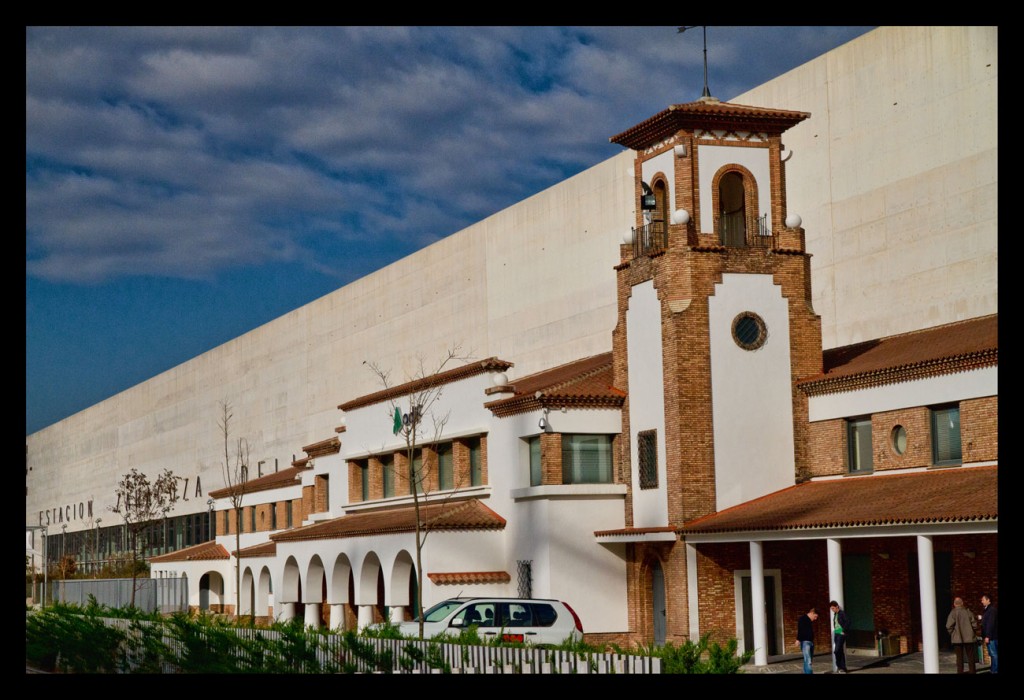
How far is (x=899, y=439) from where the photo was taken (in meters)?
33.6

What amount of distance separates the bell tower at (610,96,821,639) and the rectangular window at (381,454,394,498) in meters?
12.0

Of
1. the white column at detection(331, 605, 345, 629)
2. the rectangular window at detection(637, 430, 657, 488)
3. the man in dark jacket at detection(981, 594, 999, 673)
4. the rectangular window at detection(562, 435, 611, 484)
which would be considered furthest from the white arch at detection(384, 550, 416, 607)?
the man in dark jacket at detection(981, 594, 999, 673)

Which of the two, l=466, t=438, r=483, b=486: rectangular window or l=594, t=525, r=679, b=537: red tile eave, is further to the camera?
l=466, t=438, r=483, b=486: rectangular window

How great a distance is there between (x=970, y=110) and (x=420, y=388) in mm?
18537

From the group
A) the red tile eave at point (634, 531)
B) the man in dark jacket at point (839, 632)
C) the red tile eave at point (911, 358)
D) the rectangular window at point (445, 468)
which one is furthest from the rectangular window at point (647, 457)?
the man in dark jacket at point (839, 632)

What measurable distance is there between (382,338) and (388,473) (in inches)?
1365

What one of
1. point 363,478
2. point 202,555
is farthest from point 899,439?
point 202,555

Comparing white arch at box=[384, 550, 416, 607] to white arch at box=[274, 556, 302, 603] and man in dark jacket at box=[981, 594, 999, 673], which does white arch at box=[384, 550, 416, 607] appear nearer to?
white arch at box=[274, 556, 302, 603]

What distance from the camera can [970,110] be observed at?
135ft

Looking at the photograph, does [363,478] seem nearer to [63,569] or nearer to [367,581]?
[367,581]

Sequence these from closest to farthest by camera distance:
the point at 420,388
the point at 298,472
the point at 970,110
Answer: the point at 970,110 → the point at 420,388 → the point at 298,472

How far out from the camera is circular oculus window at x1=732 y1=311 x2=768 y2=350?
36.9 meters
